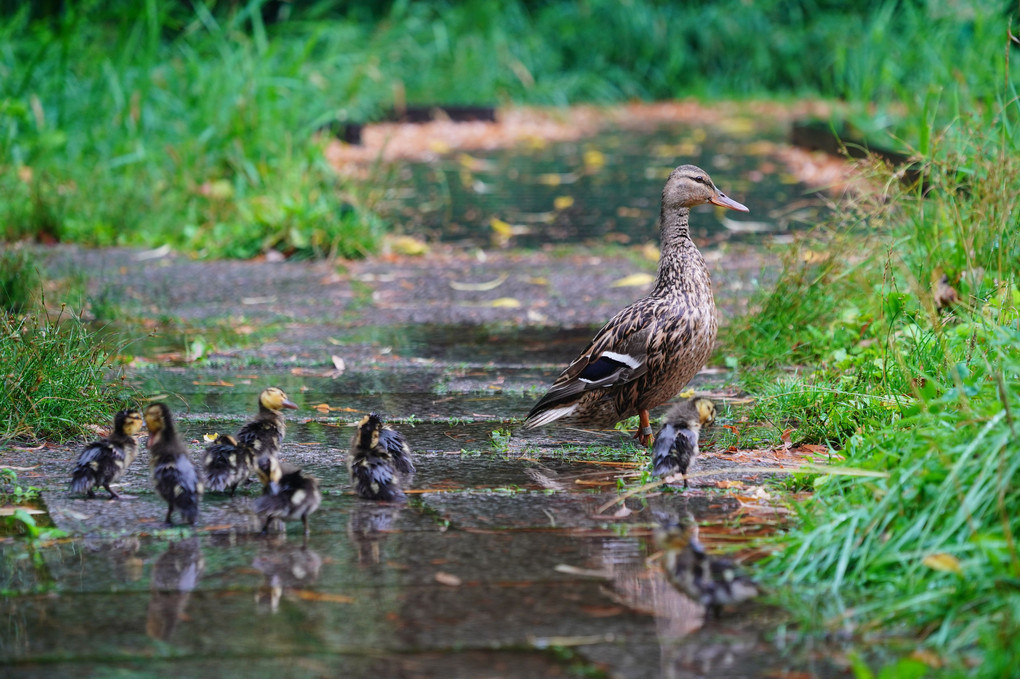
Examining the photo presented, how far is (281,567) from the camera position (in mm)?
3594

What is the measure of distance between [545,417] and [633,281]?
313 centimetres

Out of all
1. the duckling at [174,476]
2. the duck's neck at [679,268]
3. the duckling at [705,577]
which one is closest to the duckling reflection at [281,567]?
the duckling at [174,476]

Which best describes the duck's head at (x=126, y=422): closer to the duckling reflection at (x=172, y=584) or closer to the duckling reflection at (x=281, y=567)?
the duckling reflection at (x=172, y=584)

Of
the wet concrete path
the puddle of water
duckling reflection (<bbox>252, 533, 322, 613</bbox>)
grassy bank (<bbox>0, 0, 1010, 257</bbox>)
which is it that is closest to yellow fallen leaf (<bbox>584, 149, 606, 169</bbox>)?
the puddle of water

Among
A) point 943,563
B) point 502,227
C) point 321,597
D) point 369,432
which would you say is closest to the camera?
point 943,563

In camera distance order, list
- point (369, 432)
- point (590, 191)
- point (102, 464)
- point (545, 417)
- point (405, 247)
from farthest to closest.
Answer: point (590, 191)
point (405, 247)
point (545, 417)
point (369, 432)
point (102, 464)

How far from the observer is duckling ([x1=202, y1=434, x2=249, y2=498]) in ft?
14.1

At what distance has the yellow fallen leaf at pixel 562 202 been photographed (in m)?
11.4

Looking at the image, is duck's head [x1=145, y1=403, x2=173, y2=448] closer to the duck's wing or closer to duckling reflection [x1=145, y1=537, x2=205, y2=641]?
duckling reflection [x1=145, y1=537, x2=205, y2=641]

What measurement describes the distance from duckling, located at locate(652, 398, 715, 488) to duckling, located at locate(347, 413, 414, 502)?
93cm

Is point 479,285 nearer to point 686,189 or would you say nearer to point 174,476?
point 686,189

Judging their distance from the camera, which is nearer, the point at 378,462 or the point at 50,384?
the point at 378,462

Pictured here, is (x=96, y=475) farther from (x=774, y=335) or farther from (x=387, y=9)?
(x=387, y=9)

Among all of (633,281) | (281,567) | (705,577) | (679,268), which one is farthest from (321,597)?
(633,281)
